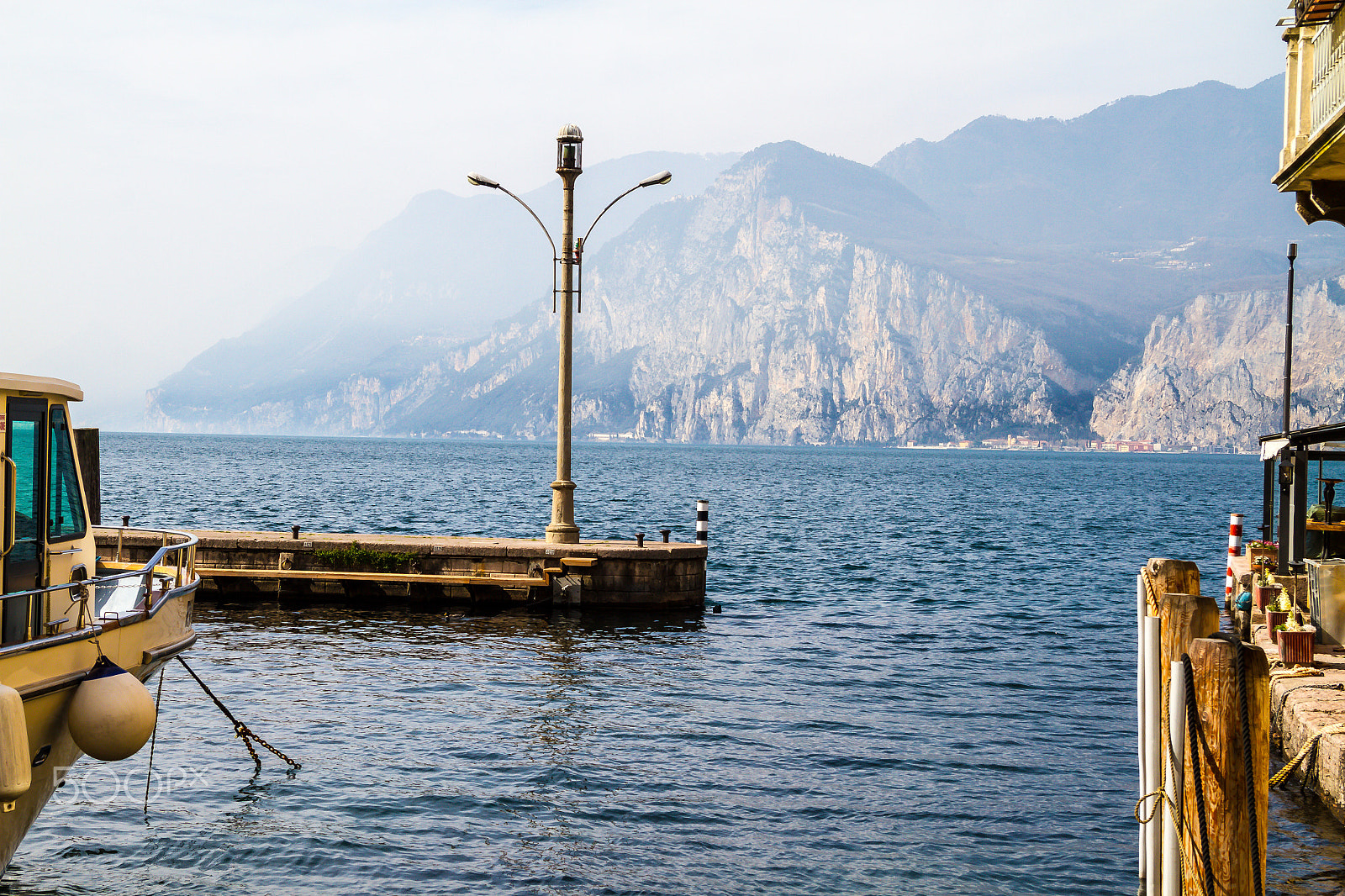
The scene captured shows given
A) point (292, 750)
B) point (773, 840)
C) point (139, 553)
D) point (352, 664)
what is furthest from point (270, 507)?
point (773, 840)

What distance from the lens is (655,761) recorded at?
40.2 ft

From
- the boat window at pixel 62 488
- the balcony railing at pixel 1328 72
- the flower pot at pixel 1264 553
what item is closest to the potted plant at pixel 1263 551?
the flower pot at pixel 1264 553

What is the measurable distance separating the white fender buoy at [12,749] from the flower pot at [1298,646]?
42.4ft

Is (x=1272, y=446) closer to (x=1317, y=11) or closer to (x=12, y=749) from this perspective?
(x=1317, y=11)

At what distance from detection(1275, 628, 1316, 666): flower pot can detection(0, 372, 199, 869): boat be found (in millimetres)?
12194

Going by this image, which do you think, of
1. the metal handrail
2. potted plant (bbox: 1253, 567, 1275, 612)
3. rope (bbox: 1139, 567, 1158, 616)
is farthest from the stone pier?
rope (bbox: 1139, 567, 1158, 616)

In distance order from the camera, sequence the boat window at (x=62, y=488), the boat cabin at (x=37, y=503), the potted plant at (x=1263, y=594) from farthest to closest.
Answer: the potted plant at (x=1263, y=594), the boat window at (x=62, y=488), the boat cabin at (x=37, y=503)

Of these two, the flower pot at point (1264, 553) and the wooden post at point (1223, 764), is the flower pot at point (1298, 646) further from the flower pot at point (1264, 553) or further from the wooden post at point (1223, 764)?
the flower pot at point (1264, 553)

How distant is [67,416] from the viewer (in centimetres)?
895

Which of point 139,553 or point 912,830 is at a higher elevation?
point 139,553

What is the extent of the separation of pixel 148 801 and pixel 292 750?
5.84 ft

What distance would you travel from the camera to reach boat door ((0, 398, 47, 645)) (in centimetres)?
816

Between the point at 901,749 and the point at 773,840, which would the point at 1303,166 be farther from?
the point at 773,840

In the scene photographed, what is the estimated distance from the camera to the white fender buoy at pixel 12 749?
22.1ft
